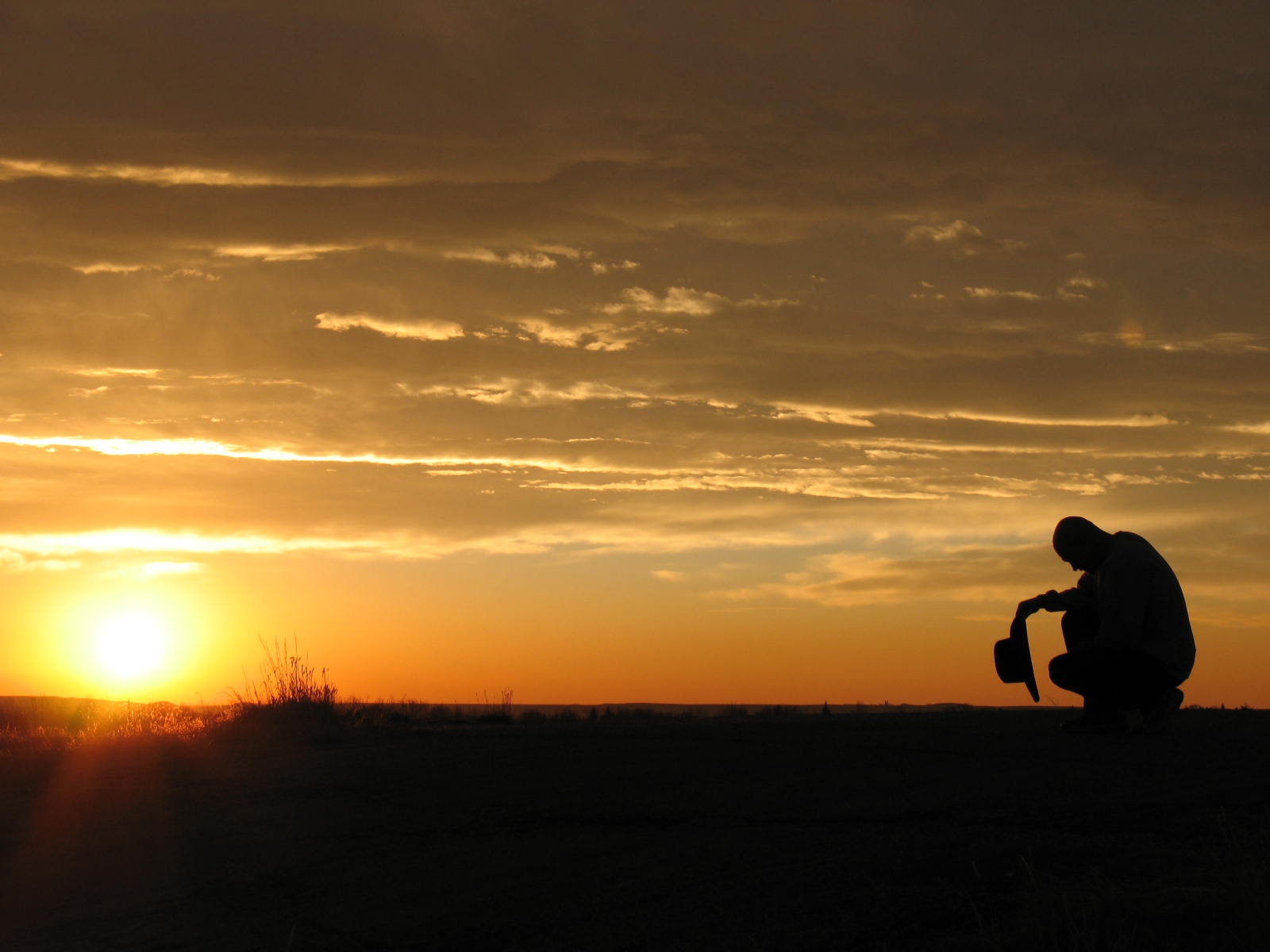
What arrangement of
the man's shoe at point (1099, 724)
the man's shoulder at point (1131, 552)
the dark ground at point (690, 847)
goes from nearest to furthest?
the dark ground at point (690, 847) < the man's shoulder at point (1131, 552) < the man's shoe at point (1099, 724)

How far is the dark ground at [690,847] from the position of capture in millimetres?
5379

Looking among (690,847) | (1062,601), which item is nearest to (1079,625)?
(1062,601)

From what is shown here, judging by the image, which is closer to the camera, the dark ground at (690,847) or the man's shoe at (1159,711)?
the dark ground at (690,847)

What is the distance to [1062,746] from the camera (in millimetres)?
9039

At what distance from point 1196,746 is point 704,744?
3856 millimetres

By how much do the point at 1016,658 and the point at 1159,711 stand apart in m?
1.09

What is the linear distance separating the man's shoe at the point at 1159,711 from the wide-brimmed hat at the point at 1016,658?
0.79 m

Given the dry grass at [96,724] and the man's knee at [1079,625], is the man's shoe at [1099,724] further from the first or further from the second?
the dry grass at [96,724]

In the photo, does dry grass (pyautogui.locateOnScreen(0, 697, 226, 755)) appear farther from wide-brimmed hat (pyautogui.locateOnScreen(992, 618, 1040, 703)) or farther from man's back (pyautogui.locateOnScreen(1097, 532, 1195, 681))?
man's back (pyautogui.locateOnScreen(1097, 532, 1195, 681))

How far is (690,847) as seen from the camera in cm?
697

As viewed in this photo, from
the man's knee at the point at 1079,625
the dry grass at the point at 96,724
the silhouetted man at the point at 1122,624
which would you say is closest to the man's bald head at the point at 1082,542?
the silhouetted man at the point at 1122,624

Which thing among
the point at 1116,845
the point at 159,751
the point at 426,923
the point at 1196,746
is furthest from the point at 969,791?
the point at 159,751

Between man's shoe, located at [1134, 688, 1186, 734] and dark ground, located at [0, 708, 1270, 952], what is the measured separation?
135mm

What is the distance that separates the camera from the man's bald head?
9094 mm
